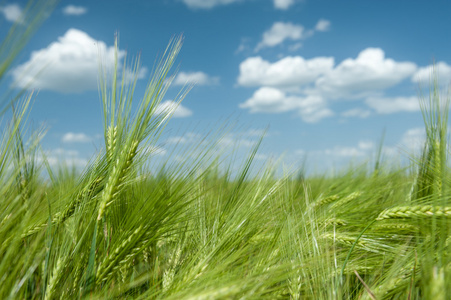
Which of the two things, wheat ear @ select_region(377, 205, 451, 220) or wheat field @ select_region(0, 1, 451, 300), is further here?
wheat ear @ select_region(377, 205, 451, 220)

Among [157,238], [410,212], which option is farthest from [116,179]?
[410,212]

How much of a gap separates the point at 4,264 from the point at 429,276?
3.01 feet

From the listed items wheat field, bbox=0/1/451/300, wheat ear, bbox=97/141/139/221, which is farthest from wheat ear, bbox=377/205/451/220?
wheat ear, bbox=97/141/139/221

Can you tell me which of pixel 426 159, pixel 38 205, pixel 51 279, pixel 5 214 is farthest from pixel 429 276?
pixel 426 159

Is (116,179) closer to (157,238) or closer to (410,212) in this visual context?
(157,238)

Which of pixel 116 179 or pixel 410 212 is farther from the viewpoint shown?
pixel 410 212

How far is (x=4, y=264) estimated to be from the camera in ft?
2.83

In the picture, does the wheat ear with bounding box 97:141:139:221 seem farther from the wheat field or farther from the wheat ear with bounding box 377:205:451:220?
the wheat ear with bounding box 377:205:451:220

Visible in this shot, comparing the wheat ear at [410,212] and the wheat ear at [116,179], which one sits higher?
the wheat ear at [116,179]

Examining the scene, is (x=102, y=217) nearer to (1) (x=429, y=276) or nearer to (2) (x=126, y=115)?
(2) (x=126, y=115)

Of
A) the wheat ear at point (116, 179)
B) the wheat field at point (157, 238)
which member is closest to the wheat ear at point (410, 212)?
the wheat field at point (157, 238)

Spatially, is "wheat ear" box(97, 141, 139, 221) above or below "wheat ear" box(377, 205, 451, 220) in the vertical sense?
above

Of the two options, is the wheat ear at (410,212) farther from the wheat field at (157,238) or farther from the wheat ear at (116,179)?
the wheat ear at (116,179)

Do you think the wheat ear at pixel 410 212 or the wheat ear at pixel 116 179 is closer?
the wheat ear at pixel 116 179
